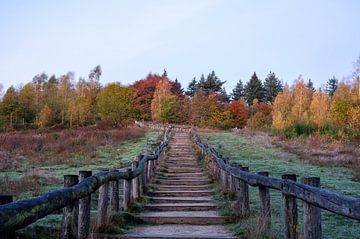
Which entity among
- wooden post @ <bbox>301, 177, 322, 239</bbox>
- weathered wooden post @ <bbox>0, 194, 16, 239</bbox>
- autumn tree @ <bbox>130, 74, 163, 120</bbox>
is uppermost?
autumn tree @ <bbox>130, 74, 163, 120</bbox>

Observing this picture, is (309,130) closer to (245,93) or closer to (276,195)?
(276,195)

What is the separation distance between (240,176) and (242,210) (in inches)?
26.5

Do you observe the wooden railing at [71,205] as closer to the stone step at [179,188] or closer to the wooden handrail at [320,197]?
the wooden handrail at [320,197]

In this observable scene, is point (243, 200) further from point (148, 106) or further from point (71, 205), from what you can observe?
point (148, 106)

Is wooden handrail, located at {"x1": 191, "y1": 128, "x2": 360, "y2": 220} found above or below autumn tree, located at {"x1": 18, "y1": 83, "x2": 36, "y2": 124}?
below

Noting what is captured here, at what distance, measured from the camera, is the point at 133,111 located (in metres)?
71.9

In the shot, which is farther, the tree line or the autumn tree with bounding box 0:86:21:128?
the autumn tree with bounding box 0:86:21:128

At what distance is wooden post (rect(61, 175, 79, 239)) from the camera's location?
518cm

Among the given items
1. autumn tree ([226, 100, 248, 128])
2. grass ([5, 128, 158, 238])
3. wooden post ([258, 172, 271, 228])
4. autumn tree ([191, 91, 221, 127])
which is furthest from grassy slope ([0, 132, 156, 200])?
autumn tree ([226, 100, 248, 128])

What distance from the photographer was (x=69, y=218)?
5.20 m

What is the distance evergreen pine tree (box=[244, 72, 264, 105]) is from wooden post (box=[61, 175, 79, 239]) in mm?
98593

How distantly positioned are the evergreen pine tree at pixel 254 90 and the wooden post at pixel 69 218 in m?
98.6

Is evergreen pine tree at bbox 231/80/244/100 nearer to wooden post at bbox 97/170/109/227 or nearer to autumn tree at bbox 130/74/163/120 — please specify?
autumn tree at bbox 130/74/163/120

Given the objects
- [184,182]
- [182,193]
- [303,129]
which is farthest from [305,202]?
[303,129]
